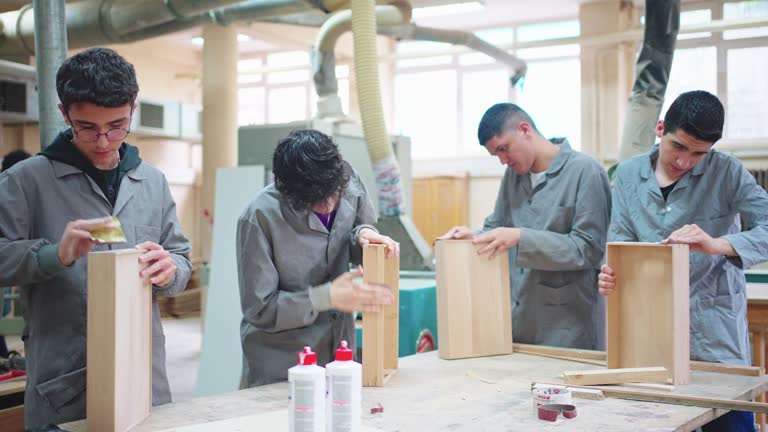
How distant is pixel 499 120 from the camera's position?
2.43m

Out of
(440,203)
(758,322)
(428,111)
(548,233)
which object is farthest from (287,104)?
(548,233)

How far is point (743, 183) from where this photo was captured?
2002 mm

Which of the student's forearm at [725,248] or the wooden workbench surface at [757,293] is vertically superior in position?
the student's forearm at [725,248]

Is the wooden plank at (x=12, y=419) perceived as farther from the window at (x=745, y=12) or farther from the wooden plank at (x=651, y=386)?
the window at (x=745, y=12)

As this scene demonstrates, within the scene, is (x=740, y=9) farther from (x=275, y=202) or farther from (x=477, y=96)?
(x=275, y=202)

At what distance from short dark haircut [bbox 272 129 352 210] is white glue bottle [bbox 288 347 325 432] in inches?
24.4

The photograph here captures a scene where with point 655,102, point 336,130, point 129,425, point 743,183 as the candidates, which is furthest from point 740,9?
point 129,425

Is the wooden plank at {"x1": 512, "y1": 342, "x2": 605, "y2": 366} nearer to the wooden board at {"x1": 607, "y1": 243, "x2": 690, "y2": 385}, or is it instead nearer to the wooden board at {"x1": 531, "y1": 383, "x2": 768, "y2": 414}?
the wooden board at {"x1": 607, "y1": 243, "x2": 690, "y2": 385}

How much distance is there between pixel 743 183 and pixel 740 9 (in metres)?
6.93

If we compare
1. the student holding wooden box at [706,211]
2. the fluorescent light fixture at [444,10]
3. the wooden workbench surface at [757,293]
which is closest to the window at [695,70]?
the fluorescent light fixture at [444,10]

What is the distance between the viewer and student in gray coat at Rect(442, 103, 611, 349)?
7.37ft

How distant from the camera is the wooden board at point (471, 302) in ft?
7.25

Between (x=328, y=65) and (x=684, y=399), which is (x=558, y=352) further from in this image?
(x=328, y=65)

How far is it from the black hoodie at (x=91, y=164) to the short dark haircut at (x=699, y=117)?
1533 millimetres
